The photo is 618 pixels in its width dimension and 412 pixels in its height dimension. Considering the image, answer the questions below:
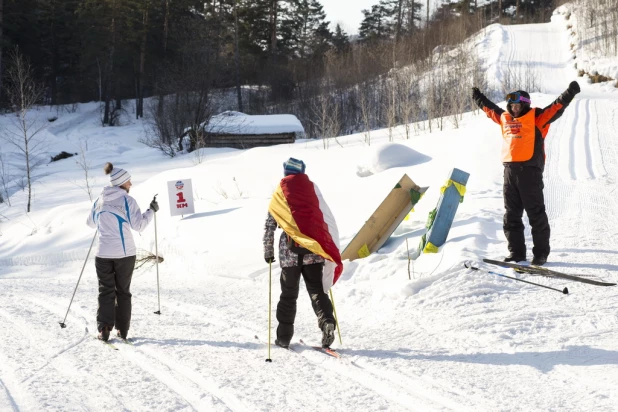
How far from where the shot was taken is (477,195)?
10070 millimetres

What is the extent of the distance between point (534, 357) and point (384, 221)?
3.93 metres

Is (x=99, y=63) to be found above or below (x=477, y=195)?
above

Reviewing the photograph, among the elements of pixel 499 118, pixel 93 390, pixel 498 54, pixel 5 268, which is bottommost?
pixel 5 268

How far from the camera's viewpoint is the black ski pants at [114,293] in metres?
5.81

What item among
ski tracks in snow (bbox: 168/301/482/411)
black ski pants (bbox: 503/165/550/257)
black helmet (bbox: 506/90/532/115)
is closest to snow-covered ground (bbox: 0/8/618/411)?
ski tracks in snow (bbox: 168/301/482/411)

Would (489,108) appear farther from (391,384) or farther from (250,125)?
(250,125)

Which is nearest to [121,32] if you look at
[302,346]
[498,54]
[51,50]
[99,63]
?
[99,63]

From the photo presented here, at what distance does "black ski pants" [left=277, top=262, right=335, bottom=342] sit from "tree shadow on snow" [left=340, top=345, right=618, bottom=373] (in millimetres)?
413

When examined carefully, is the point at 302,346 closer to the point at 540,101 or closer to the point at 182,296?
the point at 182,296

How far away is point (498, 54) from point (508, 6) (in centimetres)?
1895

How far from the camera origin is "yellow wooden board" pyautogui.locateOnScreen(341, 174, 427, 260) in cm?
831

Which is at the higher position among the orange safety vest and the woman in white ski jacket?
the orange safety vest

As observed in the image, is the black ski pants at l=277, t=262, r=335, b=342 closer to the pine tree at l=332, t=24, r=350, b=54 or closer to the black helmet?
the black helmet

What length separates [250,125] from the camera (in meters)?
30.5
